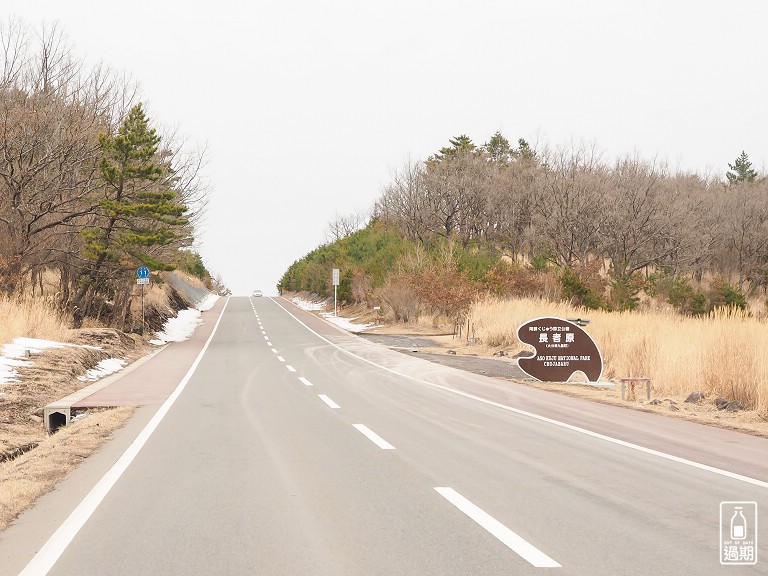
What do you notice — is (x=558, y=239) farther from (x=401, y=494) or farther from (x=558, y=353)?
(x=401, y=494)

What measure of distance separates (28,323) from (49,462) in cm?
1348

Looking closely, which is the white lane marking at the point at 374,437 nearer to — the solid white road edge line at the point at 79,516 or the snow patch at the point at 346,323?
the solid white road edge line at the point at 79,516

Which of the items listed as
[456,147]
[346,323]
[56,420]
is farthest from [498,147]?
[56,420]

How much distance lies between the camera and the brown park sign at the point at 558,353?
16.9 meters

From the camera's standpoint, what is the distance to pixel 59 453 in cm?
779

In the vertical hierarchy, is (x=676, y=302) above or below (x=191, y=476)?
above

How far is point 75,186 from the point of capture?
27047 millimetres

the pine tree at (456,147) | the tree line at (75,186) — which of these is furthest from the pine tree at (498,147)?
the tree line at (75,186)

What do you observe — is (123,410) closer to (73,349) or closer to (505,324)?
(73,349)


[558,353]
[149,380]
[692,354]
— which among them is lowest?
[149,380]

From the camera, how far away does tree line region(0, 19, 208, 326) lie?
2509 cm

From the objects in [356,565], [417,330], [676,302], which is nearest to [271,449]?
[356,565]

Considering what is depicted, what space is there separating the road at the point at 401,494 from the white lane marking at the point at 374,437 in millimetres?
64

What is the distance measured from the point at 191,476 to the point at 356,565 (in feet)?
9.87
